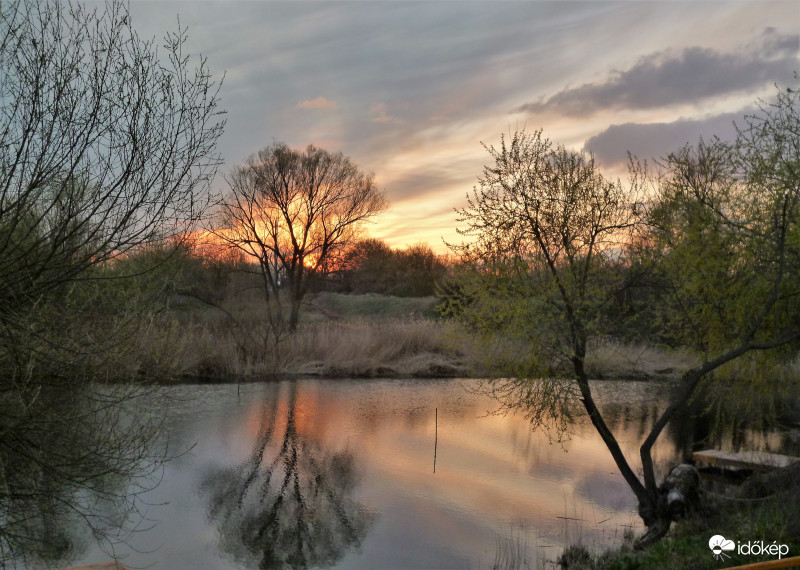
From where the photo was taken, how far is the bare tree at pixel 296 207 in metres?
31.8

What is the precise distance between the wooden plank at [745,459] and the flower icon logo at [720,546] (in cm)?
472

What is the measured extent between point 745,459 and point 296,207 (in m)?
24.3

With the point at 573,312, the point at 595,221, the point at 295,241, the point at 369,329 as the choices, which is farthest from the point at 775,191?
the point at 295,241

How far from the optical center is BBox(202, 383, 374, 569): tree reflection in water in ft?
29.6

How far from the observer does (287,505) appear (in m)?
10.8

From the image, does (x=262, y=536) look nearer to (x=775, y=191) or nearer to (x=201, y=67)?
(x=201, y=67)

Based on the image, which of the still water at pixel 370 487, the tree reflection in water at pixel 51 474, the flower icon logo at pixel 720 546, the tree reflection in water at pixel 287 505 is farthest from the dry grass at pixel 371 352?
the flower icon logo at pixel 720 546

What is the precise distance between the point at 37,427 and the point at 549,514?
7317mm

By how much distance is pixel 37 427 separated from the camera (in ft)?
21.8

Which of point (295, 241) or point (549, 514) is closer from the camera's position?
point (549, 514)

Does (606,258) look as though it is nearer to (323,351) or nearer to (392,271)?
(323,351)

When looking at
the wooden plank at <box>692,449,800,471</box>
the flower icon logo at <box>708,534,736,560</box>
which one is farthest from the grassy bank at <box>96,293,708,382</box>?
the flower icon logo at <box>708,534,736,560</box>

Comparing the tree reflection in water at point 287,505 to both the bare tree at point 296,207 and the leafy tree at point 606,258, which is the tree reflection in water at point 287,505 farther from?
the bare tree at point 296,207

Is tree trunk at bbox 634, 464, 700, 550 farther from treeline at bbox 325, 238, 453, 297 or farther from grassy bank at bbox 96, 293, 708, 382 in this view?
treeline at bbox 325, 238, 453, 297
